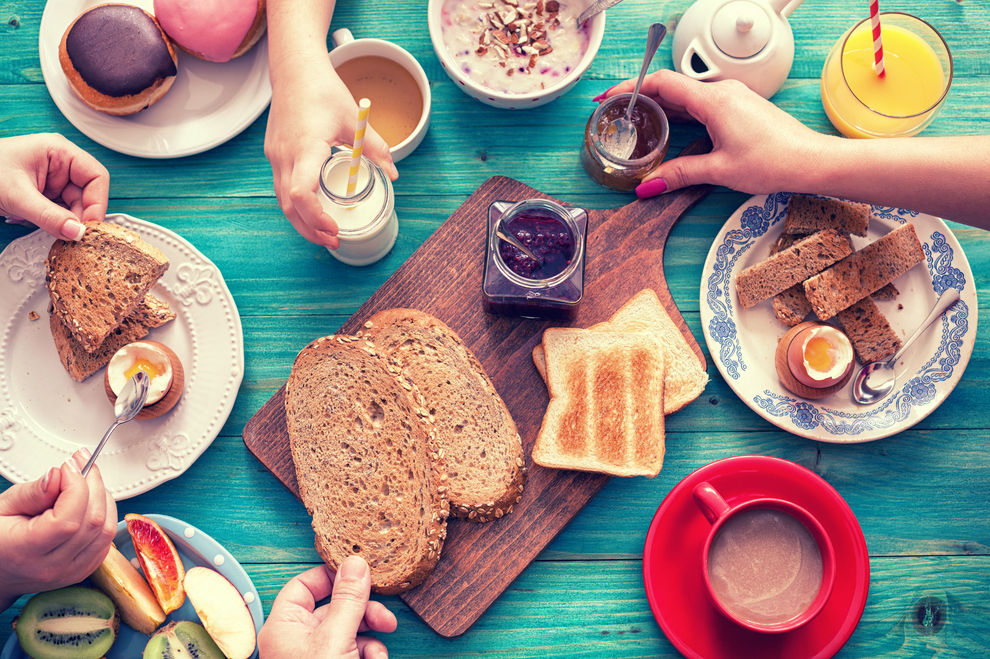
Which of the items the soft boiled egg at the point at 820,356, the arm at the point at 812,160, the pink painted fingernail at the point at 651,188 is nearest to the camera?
the arm at the point at 812,160

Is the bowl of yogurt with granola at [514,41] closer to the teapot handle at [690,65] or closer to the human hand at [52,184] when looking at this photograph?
the teapot handle at [690,65]

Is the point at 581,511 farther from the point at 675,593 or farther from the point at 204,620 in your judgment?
the point at 204,620

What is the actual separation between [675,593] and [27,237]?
6.42 feet

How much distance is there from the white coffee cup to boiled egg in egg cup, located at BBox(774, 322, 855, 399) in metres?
1.12

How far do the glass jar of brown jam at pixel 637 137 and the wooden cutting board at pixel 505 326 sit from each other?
0.37 ft

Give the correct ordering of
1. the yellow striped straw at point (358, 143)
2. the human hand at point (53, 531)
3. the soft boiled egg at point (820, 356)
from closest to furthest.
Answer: the yellow striped straw at point (358, 143) < the human hand at point (53, 531) < the soft boiled egg at point (820, 356)

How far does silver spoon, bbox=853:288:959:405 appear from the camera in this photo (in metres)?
1.81

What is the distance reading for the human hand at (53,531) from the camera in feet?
5.00

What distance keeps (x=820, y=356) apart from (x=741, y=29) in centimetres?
86

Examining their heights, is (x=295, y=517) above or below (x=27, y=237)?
below

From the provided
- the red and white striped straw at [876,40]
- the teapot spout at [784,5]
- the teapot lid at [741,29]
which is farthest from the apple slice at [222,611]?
the red and white striped straw at [876,40]

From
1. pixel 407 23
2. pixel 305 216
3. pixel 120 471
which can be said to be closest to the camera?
pixel 305 216

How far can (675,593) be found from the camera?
178cm

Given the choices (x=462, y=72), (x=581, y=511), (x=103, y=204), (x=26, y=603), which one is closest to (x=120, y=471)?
(x=26, y=603)
